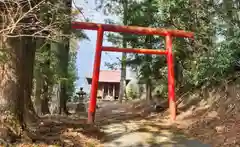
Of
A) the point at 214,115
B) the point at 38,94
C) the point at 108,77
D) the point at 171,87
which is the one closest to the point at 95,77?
the point at 38,94

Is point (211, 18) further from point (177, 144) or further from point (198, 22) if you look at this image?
point (177, 144)

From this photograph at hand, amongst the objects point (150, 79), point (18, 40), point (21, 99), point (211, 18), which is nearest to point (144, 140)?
point (21, 99)

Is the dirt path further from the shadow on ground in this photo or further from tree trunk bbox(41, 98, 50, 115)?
tree trunk bbox(41, 98, 50, 115)

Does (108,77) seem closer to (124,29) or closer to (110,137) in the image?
(124,29)

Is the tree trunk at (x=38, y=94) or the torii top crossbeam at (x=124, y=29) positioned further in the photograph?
the tree trunk at (x=38, y=94)

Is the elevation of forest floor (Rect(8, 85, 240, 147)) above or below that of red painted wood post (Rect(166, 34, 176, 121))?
below

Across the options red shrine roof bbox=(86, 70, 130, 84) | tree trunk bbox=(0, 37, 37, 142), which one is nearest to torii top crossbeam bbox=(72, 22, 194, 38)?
tree trunk bbox=(0, 37, 37, 142)

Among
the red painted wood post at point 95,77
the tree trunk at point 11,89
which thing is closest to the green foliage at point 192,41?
the red painted wood post at point 95,77

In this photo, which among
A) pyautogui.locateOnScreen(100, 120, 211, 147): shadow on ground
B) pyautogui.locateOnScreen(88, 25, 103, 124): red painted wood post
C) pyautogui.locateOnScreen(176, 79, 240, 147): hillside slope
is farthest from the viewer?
pyautogui.locateOnScreen(88, 25, 103, 124): red painted wood post

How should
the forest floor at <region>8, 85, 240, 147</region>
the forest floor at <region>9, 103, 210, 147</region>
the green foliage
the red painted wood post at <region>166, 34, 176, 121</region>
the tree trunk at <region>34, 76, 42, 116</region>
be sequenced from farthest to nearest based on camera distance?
the tree trunk at <region>34, 76, 42, 116</region> < the red painted wood post at <region>166, 34, 176, 121</region> < the green foliage < the forest floor at <region>8, 85, 240, 147</region> < the forest floor at <region>9, 103, 210, 147</region>

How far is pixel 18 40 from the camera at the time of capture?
6.31m

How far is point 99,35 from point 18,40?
5.04 metres

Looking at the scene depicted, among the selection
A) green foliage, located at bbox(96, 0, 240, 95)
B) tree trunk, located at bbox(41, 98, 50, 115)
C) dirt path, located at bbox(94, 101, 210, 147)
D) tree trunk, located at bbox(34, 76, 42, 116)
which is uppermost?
green foliage, located at bbox(96, 0, 240, 95)

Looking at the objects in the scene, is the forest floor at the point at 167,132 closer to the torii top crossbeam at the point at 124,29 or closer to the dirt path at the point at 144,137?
the dirt path at the point at 144,137
